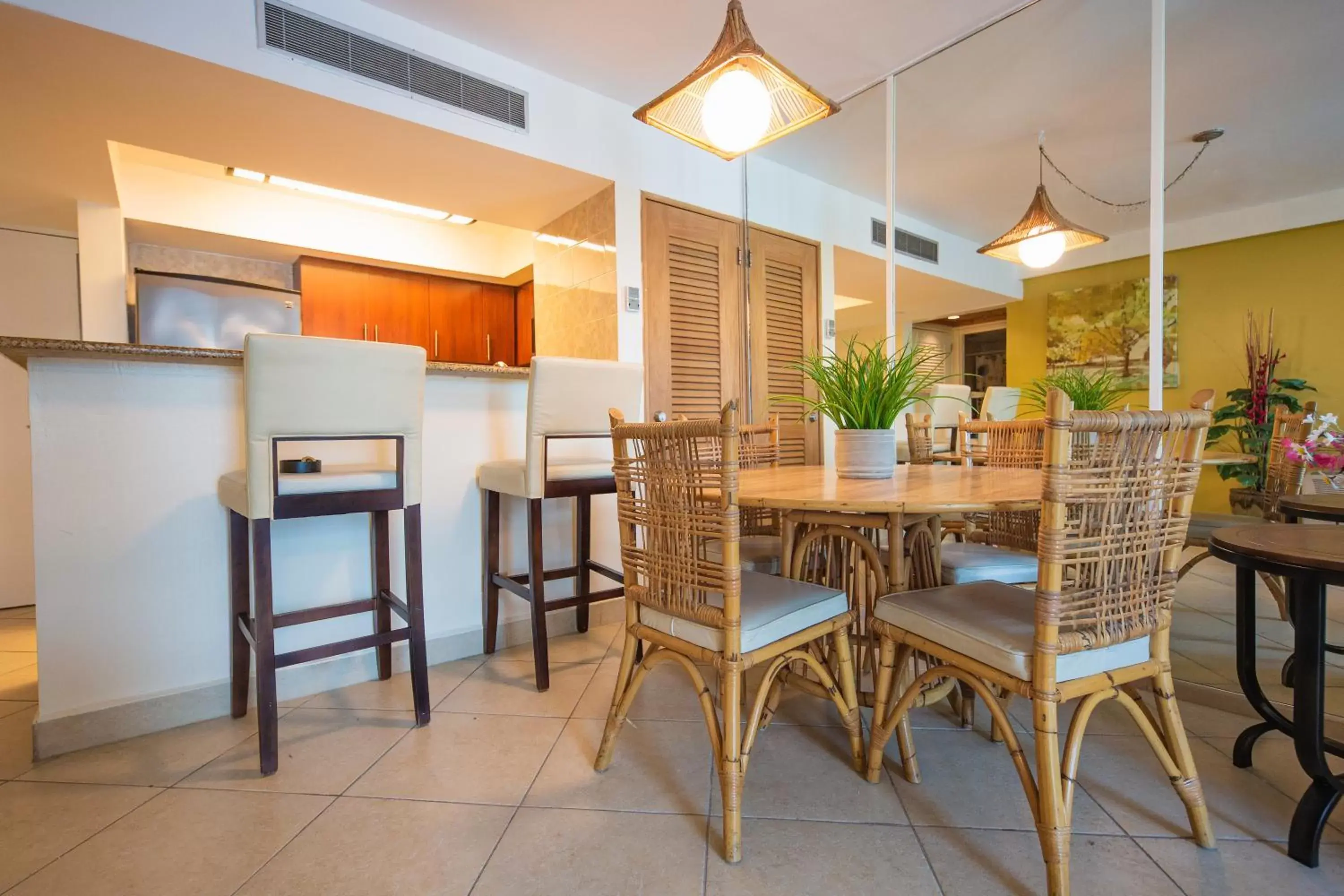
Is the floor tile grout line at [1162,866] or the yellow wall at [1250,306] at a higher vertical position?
the yellow wall at [1250,306]

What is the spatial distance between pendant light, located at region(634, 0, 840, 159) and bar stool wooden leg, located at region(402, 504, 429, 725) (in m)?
1.52

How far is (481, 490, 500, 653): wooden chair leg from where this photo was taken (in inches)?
90.0

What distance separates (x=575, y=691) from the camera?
1.99 meters

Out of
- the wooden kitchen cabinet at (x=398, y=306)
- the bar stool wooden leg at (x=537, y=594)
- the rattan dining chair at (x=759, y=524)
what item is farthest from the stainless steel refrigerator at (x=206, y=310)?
the rattan dining chair at (x=759, y=524)

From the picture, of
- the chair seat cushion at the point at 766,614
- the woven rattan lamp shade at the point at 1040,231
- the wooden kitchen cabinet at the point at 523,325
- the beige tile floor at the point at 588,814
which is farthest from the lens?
the wooden kitchen cabinet at the point at 523,325

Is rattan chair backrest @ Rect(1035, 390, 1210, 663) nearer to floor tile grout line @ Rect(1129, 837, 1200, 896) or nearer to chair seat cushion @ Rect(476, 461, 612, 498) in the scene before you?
floor tile grout line @ Rect(1129, 837, 1200, 896)

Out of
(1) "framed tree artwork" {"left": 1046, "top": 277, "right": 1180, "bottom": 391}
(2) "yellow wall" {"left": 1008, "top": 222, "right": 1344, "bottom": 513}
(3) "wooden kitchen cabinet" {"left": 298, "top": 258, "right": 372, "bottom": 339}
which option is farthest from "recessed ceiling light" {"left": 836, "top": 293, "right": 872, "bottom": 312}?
(3) "wooden kitchen cabinet" {"left": 298, "top": 258, "right": 372, "bottom": 339}

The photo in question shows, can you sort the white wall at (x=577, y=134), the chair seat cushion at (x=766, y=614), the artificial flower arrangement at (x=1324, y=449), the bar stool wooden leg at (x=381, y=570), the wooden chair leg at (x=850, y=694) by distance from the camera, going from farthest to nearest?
the bar stool wooden leg at (x=381, y=570) → the white wall at (x=577, y=134) → the artificial flower arrangement at (x=1324, y=449) → the wooden chair leg at (x=850, y=694) → the chair seat cushion at (x=766, y=614)

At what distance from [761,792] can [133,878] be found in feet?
4.30

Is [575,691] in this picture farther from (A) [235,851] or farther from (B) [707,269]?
(B) [707,269]

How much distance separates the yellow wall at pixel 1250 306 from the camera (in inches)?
68.3

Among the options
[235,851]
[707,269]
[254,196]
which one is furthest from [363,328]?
[235,851]

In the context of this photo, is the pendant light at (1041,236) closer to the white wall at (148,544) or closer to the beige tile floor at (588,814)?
the beige tile floor at (588,814)

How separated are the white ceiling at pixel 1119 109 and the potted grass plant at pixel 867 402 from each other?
1.21m
